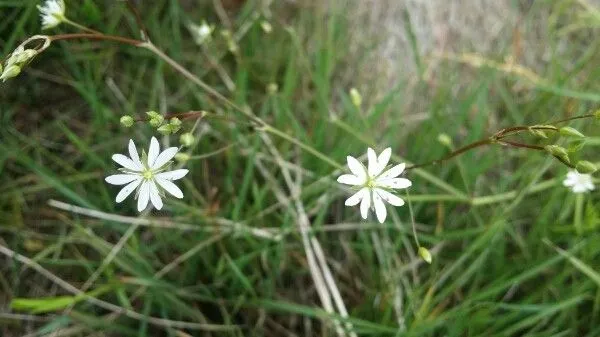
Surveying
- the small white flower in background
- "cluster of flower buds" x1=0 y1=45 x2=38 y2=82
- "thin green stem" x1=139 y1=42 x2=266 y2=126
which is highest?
the small white flower in background

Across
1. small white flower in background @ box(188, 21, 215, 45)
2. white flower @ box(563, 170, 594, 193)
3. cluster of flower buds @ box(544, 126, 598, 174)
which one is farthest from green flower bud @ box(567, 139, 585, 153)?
small white flower in background @ box(188, 21, 215, 45)

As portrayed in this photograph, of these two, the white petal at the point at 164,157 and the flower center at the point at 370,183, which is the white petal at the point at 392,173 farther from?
the white petal at the point at 164,157

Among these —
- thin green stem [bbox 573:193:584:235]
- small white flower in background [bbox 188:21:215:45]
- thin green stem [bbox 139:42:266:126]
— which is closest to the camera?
thin green stem [bbox 139:42:266:126]

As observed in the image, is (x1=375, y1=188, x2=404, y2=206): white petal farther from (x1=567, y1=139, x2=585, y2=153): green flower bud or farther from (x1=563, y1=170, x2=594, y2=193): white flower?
(x1=563, y1=170, x2=594, y2=193): white flower

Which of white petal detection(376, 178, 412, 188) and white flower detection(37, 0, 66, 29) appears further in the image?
white flower detection(37, 0, 66, 29)

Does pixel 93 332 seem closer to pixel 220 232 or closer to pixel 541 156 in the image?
pixel 220 232

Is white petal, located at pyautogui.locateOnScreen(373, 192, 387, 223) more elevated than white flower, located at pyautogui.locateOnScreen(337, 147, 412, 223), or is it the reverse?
white flower, located at pyautogui.locateOnScreen(337, 147, 412, 223)

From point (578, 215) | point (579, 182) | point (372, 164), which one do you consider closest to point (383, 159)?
point (372, 164)

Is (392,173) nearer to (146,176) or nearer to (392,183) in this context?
(392,183)
